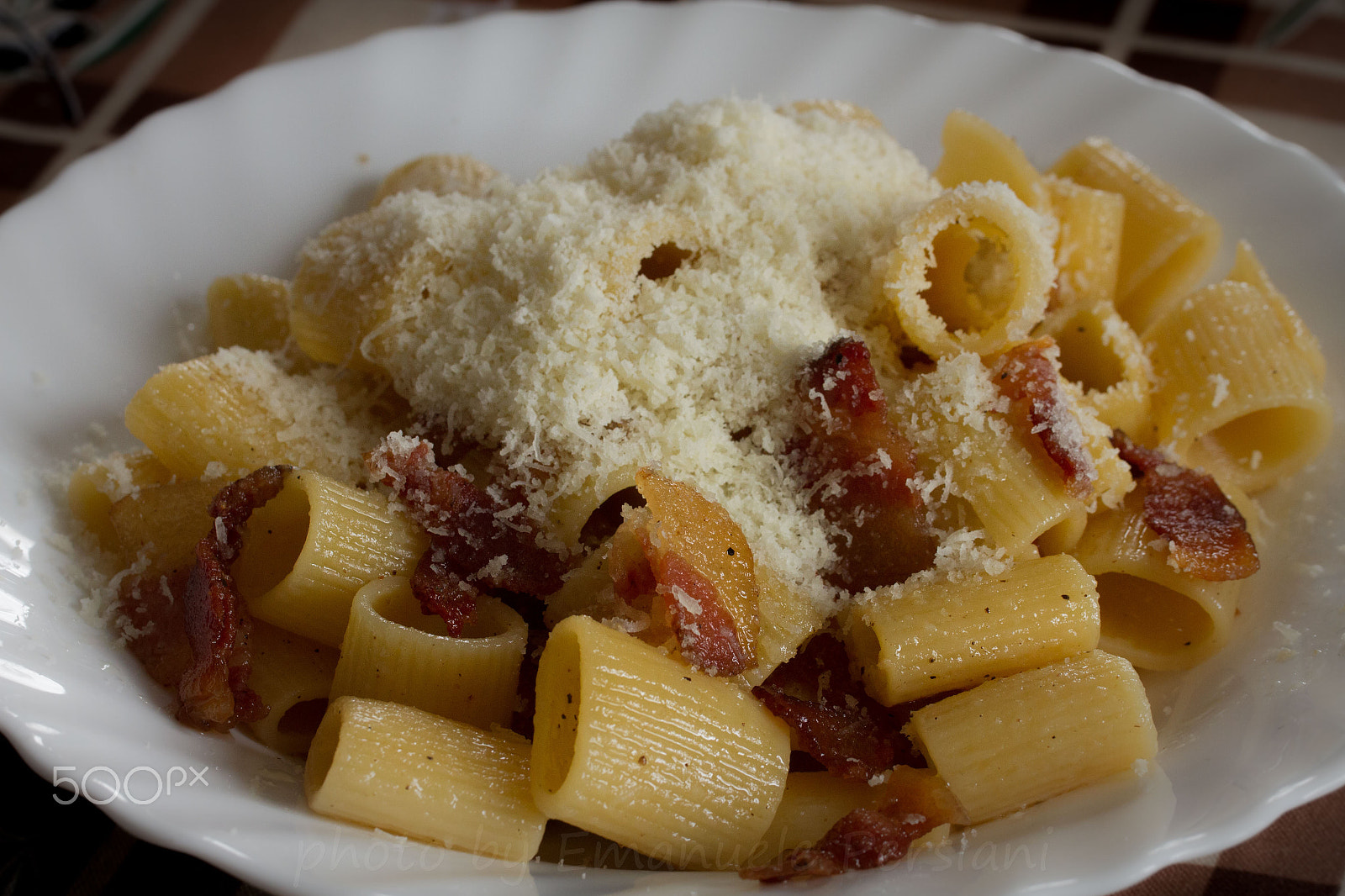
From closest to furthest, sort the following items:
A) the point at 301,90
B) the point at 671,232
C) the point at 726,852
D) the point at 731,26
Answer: the point at 726,852
the point at 671,232
the point at 301,90
the point at 731,26

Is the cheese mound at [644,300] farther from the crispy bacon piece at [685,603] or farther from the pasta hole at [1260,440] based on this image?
the pasta hole at [1260,440]

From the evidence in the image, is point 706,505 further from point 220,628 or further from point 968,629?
point 220,628

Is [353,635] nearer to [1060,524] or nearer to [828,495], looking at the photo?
[828,495]

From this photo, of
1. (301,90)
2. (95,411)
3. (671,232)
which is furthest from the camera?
(301,90)

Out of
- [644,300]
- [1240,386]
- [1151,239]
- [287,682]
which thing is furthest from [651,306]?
[1151,239]

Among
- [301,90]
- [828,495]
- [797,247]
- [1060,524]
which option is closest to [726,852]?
[828,495]

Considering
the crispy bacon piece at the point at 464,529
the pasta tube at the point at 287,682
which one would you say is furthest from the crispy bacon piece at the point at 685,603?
the pasta tube at the point at 287,682
